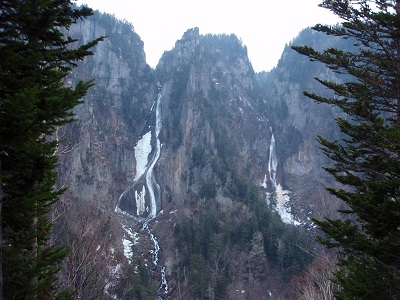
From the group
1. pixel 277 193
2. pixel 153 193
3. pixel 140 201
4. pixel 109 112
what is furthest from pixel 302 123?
pixel 109 112

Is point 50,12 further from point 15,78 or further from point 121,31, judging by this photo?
point 121,31

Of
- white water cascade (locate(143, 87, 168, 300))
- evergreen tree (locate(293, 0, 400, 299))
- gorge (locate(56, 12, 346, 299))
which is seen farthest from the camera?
white water cascade (locate(143, 87, 168, 300))

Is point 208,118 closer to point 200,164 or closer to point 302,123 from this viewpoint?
point 200,164

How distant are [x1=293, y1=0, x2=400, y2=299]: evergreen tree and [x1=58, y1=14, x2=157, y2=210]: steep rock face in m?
65.6

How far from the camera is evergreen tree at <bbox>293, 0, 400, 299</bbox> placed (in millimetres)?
5871

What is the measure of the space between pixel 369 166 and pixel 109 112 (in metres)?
92.1

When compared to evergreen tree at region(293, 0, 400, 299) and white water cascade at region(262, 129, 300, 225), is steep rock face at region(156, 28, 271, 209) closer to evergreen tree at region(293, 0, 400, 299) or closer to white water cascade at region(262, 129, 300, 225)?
white water cascade at region(262, 129, 300, 225)

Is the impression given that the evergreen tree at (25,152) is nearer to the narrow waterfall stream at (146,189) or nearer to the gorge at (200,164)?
the gorge at (200,164)

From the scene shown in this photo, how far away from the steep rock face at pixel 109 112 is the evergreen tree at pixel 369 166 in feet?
215

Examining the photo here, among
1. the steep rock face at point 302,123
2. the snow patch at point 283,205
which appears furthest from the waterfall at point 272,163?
the snow patch at point 283,205

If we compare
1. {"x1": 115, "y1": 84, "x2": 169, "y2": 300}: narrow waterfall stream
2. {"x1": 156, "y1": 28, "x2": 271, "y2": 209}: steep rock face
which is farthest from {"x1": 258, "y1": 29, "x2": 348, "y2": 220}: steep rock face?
{"x1": 115, "y1": 84, "x2": 169, "y2": 300}: narrow waterfall stream

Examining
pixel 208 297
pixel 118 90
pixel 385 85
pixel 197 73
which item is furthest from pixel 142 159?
pixel 385 85

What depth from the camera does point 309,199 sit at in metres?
80.8

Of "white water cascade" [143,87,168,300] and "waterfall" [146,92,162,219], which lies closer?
"white water cascade" [143,87,168,300]
